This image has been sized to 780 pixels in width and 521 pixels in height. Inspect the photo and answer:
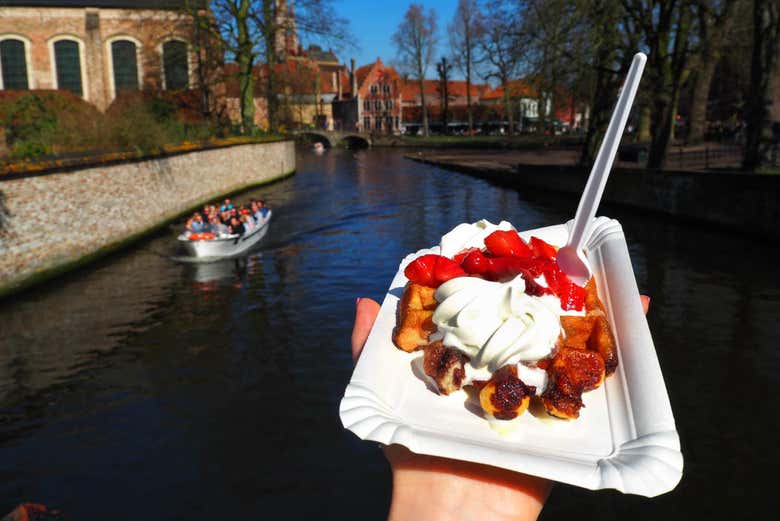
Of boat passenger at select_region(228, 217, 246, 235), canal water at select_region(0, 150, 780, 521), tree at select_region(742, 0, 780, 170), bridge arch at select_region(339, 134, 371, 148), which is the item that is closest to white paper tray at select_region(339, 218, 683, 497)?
canal water at select_region(0, 150, 780, 521)

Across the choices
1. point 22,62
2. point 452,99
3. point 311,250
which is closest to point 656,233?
point 311,250

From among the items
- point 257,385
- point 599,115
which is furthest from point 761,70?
point 257,385

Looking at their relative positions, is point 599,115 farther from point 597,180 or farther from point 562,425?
point 562,425

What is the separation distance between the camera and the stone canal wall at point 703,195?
18641mm

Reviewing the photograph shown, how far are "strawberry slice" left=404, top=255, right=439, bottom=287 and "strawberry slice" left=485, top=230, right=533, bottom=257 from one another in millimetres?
308

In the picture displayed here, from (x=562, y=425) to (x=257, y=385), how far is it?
8863 millimetres

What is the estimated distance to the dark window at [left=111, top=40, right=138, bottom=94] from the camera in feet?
178

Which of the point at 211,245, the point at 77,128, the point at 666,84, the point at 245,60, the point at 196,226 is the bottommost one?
the point at 211,245

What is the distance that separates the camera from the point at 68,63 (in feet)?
177

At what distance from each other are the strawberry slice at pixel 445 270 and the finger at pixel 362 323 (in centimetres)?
38

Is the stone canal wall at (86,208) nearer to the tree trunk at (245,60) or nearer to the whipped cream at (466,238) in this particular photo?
the tree trunk at (245,60)

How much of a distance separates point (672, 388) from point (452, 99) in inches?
3715

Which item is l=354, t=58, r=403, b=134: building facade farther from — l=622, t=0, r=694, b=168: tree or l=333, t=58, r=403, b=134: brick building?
l=622, t=0, r=694, b=168: tree

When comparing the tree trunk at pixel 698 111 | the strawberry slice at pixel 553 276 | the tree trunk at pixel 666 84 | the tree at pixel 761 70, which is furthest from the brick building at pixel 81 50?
the strawberry slice at pixel 553 276
